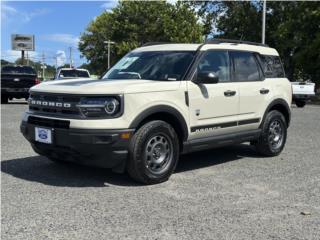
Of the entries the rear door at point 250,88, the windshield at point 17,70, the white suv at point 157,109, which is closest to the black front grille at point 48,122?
the white suv at point 157,109

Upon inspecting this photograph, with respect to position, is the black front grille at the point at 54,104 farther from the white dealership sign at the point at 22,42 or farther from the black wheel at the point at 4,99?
the white dealership sign at the point at 22,42

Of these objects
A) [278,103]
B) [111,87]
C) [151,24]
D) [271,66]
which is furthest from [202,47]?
[151,24]

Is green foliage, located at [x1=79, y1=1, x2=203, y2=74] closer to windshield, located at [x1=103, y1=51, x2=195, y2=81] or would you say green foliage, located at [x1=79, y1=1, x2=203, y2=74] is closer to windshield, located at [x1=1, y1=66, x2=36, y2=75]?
windshield, located at [x1=1, y1=66, x2=36, y2=75]

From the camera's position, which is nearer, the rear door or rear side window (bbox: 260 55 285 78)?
the rear door

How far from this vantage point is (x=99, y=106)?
5516 mm

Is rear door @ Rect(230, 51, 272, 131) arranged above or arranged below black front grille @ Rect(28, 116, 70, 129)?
above

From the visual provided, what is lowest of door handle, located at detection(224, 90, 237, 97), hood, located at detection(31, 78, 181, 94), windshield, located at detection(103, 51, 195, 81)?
door handle, located at detection(224, 90, 237, 97)

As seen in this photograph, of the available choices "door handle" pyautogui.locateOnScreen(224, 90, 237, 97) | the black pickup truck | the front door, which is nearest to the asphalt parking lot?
the front door

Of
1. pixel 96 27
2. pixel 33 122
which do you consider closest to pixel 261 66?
pixel 33 122

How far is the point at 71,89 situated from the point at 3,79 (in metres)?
15.8

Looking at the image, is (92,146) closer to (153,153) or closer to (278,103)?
(153,153)

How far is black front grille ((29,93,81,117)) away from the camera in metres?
5.64

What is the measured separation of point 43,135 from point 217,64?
2.74m

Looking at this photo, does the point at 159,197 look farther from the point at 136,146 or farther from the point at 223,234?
the point at 223,234
